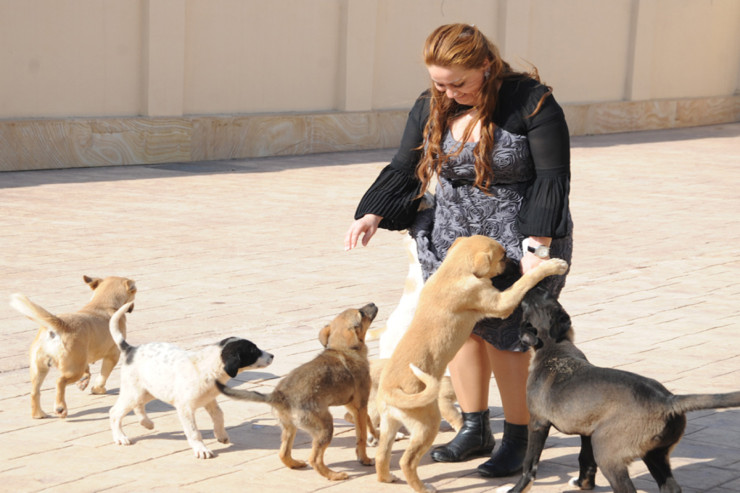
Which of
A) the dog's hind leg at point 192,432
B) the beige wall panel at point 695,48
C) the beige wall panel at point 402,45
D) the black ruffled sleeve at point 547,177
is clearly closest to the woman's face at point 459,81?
the black ruffled sleeve at point 547,177

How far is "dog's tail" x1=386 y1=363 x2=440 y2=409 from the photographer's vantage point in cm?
456

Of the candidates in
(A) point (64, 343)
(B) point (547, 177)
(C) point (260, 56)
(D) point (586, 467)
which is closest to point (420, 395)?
(D) point (586, 467)

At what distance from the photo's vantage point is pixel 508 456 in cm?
509

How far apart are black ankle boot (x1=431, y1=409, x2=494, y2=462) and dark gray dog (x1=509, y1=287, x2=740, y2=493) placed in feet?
1.80

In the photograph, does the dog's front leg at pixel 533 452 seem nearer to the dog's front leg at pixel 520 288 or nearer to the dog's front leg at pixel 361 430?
the dog's front leg at pixel 520 288

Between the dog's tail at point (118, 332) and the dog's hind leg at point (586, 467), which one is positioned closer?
the dog's hind leg at point (586, 467)

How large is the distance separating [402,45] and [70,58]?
6726 millimetres

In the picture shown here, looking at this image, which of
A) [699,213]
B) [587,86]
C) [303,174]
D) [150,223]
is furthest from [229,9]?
[587,86]

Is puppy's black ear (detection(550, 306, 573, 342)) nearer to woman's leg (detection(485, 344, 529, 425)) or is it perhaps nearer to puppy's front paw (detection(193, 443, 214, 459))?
woman's leg (detection(485, 344, 529, 425))

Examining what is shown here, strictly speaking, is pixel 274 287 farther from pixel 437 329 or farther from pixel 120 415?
pixel 437 329

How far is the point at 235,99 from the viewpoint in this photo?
17453 mm

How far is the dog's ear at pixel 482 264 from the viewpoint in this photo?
187 inches

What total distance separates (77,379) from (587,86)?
19.9 m

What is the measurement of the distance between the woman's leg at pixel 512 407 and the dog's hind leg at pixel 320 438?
706 mm
